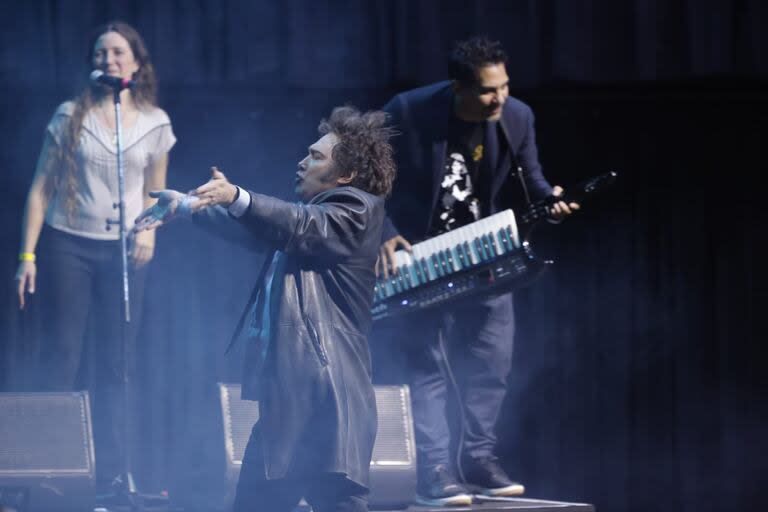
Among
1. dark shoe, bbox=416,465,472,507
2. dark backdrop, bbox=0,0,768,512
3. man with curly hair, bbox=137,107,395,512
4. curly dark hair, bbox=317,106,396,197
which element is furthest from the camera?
dark backdrop, bbox=0,0,768,512

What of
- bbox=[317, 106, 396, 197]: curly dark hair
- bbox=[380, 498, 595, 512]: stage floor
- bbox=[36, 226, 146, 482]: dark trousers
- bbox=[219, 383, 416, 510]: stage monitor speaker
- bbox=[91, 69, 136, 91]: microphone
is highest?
bbox=[91, 69, 136, 91]: microphone

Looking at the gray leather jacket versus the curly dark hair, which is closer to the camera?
the gray leather jacket

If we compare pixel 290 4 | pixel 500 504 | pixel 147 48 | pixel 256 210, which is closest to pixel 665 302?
pixel 500 504

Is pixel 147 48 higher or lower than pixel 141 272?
higher

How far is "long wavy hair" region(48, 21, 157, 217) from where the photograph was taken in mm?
4102

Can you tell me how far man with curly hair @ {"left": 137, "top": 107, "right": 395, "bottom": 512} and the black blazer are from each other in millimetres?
1018

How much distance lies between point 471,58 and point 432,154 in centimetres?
38

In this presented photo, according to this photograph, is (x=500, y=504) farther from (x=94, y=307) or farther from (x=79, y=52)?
(x=79, y=52)

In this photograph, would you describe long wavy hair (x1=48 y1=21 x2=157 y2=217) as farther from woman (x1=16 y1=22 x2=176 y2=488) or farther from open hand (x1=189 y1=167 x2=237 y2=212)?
open hand (x1=189 y1=167 x2=237 y2=212)

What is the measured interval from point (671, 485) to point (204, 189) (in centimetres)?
344

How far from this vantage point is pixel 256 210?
2791mm

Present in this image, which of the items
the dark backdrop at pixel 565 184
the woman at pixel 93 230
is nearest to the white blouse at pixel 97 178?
the woman at pixel 93 230

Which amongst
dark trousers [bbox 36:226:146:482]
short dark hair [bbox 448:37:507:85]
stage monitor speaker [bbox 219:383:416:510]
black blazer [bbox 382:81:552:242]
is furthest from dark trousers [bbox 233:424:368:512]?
short dark hair [bbox 448:37:507:85]

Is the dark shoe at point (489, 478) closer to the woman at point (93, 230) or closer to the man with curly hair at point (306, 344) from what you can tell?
the man with curly hair at point (306, 344)
